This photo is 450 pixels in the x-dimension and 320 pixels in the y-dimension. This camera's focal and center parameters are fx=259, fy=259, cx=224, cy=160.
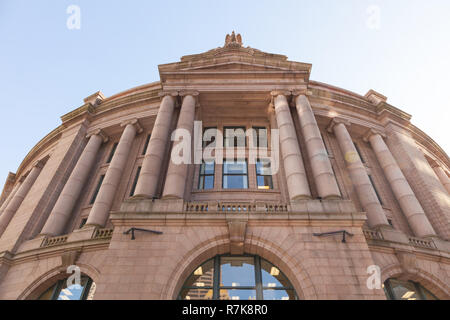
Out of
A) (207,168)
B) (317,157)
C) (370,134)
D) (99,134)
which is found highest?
(370,134)

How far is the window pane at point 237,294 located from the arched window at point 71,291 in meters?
8.05

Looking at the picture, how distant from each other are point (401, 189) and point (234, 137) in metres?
14.1

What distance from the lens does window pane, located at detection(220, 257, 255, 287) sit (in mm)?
13242

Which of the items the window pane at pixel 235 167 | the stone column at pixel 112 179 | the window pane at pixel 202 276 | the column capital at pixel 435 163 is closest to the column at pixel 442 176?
the column capital at pixel 435 163

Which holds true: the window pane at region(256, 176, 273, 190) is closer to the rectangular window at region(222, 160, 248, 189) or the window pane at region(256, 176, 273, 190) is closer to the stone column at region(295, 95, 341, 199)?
the rectangular window at region(222, 160, 248, 189)

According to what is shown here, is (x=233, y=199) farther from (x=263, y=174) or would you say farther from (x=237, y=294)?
(x=237, y=294)

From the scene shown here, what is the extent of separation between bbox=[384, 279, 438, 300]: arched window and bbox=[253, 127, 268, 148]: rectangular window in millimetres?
12636

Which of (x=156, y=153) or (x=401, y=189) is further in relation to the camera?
(x=401, y=189)

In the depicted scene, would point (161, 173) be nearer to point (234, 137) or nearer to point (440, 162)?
point (234, 137)

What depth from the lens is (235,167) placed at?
67.7 feet

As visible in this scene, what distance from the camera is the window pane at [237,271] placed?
43.4ft

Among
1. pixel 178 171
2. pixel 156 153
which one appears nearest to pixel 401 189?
pixel 178 171

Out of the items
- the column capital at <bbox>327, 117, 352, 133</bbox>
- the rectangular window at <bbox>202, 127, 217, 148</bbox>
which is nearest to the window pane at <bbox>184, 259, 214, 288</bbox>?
the rectangular window at <bbox>202, 127, 217, 148</bbox>

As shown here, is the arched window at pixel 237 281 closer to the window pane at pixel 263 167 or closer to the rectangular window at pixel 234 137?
the window pane at pixel 263 167
